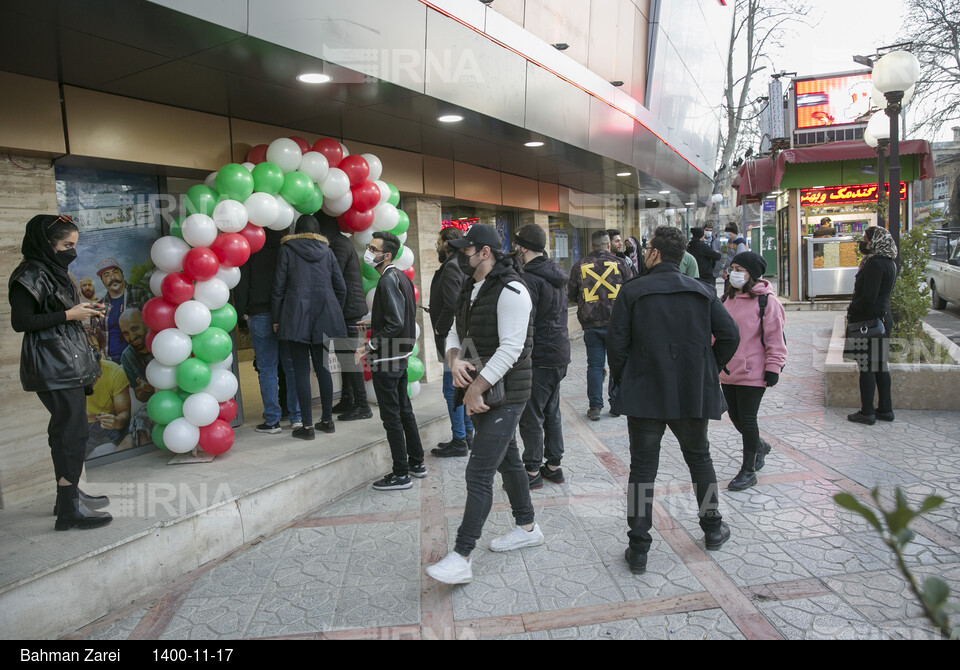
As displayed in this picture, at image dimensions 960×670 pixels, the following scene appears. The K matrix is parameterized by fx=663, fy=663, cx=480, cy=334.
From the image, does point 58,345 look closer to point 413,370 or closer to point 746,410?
point 413,370

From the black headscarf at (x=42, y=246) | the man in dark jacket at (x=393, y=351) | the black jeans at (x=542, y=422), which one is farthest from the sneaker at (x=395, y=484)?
the black headscarf at (x=42, y=246)

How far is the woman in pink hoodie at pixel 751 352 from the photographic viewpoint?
4574 millimetres

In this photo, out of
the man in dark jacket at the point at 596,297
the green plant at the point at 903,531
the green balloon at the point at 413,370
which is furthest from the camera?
the man in dark jacket at the point at 596,297

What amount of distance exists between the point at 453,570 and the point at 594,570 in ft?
2.67

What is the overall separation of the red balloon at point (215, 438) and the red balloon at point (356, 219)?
2290 millimetres

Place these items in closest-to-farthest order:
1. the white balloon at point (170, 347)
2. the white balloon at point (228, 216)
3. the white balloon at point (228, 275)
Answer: the white balloon at point (170, 347), the white balloon at point (228, 216), the white balloon at point (228, 275)

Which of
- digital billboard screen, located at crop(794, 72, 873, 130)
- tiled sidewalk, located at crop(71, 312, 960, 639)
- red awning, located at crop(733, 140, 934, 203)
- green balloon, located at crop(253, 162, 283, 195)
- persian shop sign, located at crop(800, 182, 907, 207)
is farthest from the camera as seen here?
digital billboard screen, located at crop(794, 72, 873, 130)

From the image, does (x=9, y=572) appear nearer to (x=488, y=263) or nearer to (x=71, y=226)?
(x=71, y=226)

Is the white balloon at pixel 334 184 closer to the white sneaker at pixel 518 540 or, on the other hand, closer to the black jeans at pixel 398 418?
the black jeans at pixel 398 418

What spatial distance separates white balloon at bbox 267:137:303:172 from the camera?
5.48 meters

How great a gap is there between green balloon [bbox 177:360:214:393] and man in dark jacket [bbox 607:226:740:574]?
297 cm

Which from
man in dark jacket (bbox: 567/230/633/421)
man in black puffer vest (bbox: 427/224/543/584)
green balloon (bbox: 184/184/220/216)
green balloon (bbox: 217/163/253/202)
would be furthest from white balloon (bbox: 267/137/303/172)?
man in dark jacket (bbox: 567/230/633/421)

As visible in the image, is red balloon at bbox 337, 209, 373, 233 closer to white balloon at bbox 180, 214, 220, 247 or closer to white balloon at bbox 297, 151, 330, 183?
white balloon at bbox 297, 151, 330, 183
